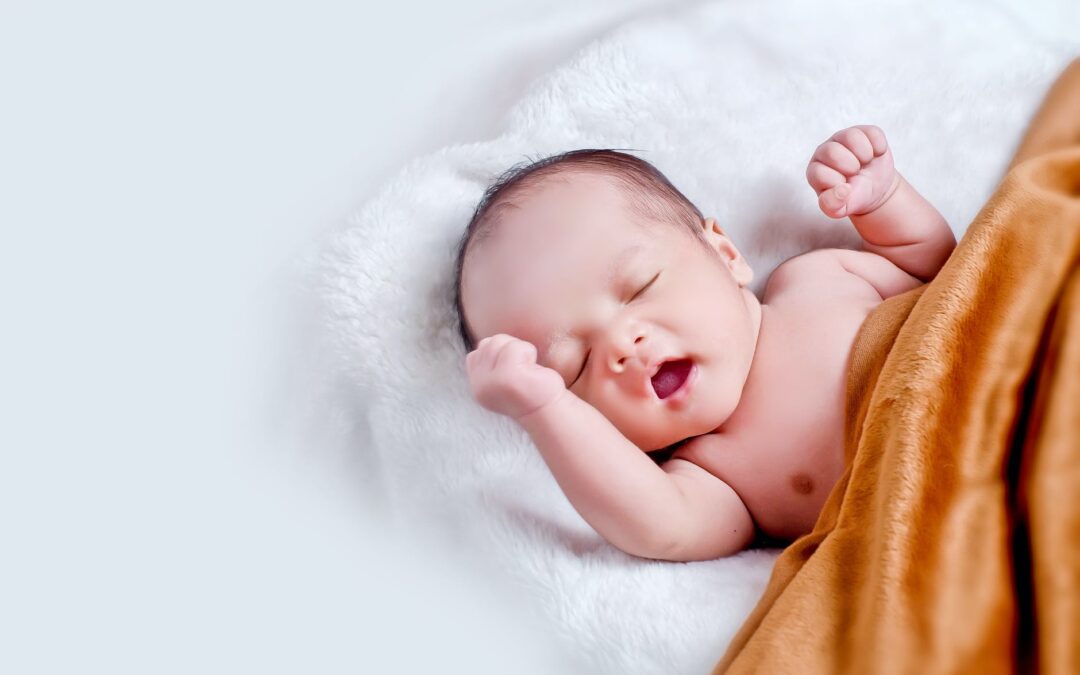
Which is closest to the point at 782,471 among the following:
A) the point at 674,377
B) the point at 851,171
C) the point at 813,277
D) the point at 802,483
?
the point at 802,483

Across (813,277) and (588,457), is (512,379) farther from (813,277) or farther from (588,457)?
(813,277)

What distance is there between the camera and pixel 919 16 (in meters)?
1.45

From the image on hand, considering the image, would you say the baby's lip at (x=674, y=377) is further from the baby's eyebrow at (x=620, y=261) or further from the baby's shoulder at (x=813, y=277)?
the baby's shoulder at (x=813, y=277)

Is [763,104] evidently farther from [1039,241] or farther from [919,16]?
[1039,241]

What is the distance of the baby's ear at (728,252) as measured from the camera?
120 centimetres

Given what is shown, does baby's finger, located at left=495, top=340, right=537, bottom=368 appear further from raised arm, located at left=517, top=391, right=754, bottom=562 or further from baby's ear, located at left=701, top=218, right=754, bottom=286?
baby's ear, located at left=701, top=218, right=754, bottom=286

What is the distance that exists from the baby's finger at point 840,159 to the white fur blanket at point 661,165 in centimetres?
12

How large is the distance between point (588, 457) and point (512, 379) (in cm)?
10

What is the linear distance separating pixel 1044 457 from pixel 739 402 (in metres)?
0.36

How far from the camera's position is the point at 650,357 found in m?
1.02

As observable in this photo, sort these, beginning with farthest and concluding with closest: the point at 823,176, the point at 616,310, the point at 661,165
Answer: the point at 661,165
the point at 823,176
the point at 616,310

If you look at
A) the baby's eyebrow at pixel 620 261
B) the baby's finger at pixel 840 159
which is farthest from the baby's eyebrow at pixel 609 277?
the baby's finger at pixel 840 159

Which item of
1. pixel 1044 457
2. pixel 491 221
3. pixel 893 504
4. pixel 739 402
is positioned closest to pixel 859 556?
pixel 893 504

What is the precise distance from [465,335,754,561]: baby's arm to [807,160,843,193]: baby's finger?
1.38 feet
